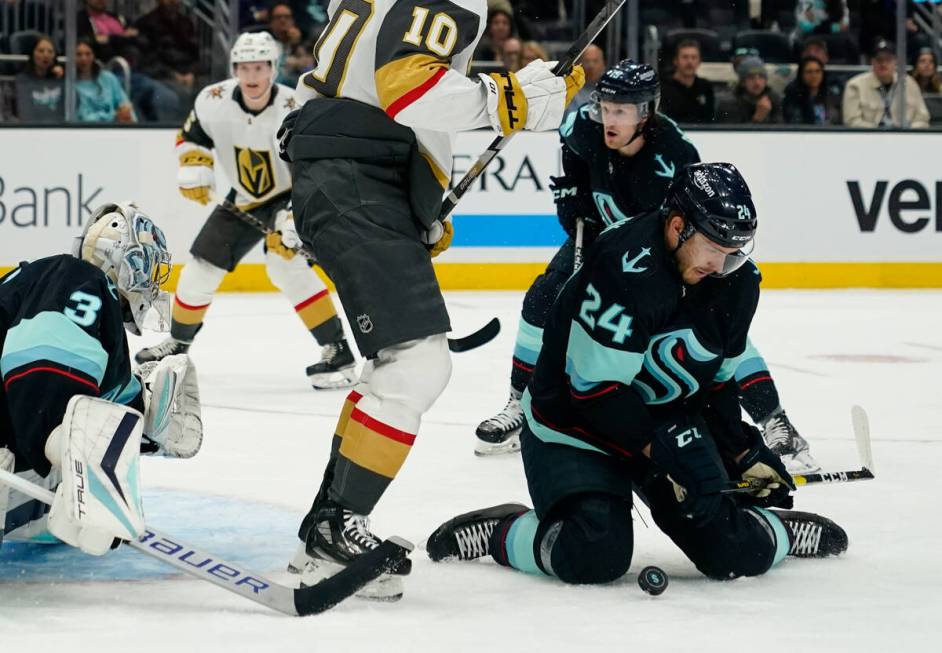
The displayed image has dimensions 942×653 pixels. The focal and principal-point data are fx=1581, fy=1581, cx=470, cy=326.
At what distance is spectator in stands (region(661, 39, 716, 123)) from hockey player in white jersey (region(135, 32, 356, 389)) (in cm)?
283

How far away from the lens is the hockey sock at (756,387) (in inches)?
151

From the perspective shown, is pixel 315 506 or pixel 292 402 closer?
pixel 315 506

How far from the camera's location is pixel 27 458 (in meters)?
2.52

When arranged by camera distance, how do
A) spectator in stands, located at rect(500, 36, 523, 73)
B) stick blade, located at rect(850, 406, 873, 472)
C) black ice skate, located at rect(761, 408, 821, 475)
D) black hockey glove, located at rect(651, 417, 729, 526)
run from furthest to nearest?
spectator in stands, located at rect(500, 36, 523, 73) → black ice skate, located at rect(761, 408, 821, 475) → stick blade, located at rect(850, 406, 873, 472) → black hockey glove, located at rect(651, 417, 729, 526)

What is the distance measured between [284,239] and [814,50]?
4.11 m

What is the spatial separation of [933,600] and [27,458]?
59.6 inches

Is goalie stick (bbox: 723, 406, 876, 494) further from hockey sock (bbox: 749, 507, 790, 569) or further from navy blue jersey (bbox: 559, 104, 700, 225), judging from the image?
navy blue jersey (bbox: 559, 104, 700, 225)

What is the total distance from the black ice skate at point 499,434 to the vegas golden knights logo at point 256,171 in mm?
1777

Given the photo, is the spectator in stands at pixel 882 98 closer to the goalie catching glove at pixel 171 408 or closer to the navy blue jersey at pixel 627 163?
the navy blue jersey at pixel 627 163

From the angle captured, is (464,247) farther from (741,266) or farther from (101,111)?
(741,266)

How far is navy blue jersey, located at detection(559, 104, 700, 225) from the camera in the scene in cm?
378

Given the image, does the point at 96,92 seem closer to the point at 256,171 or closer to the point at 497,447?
the point at 256,171

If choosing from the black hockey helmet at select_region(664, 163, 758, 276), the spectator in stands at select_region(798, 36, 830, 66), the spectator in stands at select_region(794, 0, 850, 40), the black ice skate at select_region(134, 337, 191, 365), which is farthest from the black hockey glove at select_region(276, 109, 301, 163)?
the spectator in stands at select_region(794, 0, 850, 40)

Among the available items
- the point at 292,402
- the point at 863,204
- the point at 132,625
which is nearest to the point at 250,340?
the point at 292,402
